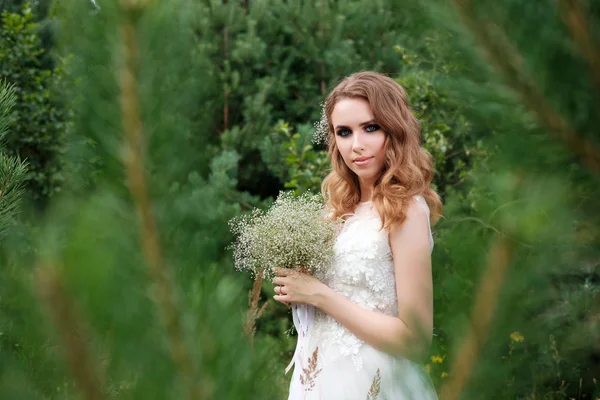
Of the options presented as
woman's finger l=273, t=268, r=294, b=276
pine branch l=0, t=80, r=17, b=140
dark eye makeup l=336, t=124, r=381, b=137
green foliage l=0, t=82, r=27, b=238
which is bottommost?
woman's finger l=273, t=268, r=294, b=276

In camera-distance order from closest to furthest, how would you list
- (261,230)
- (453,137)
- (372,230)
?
(261,230), (372,230), (453,137)

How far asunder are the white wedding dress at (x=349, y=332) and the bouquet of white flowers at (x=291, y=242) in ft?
0.17

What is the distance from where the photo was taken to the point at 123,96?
1.41ft

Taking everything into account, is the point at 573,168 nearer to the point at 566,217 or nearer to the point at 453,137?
the point at 566,217

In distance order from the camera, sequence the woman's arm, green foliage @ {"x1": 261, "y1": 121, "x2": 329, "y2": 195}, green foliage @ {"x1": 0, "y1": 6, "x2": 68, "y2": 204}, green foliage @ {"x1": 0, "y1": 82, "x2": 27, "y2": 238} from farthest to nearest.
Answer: green foliage @ {"x1": 0, "y1": 6, "x2": 68, "y2": 204} < green foliage @ {"x1": 261, "y1": 121, "x2": 329, "y2": 195} < the woman's arm < green foliage @ {"x1": 0, "y1": 82, "x2": 27, "y2": 238}

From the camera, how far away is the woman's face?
2432 millimetres

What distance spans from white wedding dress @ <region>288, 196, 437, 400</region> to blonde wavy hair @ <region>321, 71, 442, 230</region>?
81 mm

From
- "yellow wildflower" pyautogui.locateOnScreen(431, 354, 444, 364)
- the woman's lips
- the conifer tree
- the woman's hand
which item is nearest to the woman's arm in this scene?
the woman's hand

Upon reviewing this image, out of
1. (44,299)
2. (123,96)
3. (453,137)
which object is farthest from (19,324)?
(453,137)

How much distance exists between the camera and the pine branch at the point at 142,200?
42cm

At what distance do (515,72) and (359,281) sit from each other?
6.06 feet

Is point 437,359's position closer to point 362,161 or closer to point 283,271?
point 283,271

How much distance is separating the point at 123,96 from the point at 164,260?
0.12 metres

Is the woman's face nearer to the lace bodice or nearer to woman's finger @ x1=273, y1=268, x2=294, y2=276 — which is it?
the lace bodice
